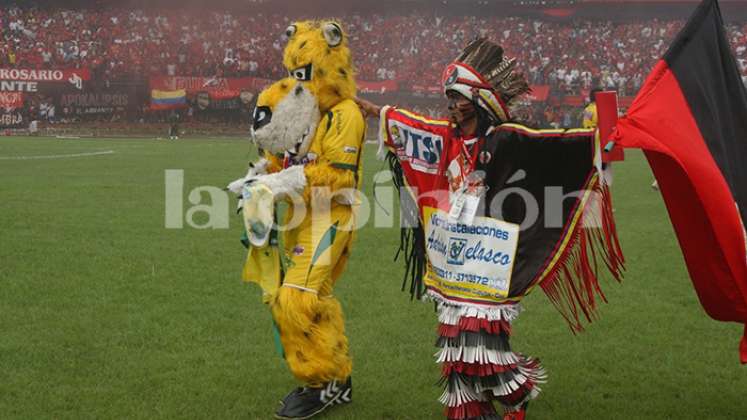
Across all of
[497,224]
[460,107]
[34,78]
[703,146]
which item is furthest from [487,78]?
[34,78]

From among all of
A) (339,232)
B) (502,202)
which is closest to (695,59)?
(502,202)

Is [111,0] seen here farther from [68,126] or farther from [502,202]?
[502,202]

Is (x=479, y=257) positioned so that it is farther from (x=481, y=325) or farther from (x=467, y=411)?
(x=467, y=411)

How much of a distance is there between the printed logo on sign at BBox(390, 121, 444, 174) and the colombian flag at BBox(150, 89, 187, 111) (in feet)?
109

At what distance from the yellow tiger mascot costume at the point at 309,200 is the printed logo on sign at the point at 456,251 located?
33.8 inches

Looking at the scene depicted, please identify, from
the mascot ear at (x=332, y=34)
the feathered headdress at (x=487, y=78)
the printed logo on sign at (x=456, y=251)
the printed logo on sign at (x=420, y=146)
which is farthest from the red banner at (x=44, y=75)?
the printed logo on sign at (x=456, y=251)

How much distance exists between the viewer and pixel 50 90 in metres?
35.6

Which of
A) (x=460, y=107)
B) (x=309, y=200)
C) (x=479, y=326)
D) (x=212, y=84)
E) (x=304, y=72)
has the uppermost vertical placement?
(x=304, y=72)

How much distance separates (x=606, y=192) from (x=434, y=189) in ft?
3.15

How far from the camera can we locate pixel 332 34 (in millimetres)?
5121

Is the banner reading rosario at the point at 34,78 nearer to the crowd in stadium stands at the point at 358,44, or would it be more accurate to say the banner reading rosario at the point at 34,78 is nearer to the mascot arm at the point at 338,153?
the crowd in stadium stands at the point at 358,44

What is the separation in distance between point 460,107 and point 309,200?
45.5 inches

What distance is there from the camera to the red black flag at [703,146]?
3982 mm

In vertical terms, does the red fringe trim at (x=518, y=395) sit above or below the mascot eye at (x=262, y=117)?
below
